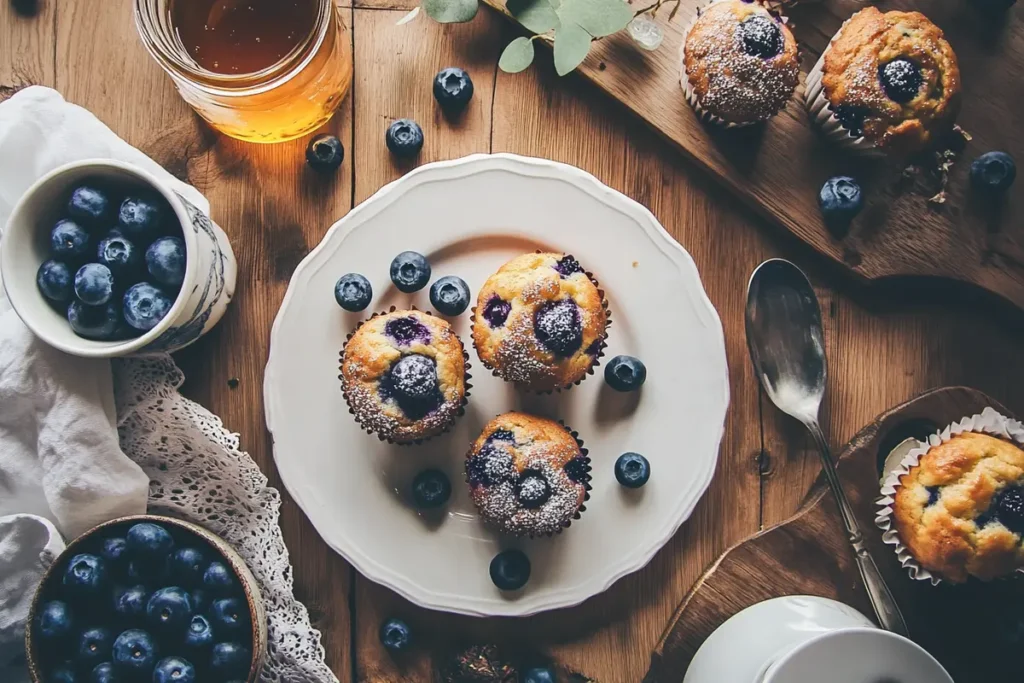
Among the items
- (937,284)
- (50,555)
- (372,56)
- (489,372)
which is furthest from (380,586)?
(937,284)

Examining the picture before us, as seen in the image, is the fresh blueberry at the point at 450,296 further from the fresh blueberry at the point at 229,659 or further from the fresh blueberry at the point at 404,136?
the fresh blueberry at the point at 229,659

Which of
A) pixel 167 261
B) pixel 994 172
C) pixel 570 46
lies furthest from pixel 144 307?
pixel 994 172

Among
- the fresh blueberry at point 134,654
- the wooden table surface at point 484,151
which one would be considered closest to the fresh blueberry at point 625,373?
the wooden table surface at point 484,151

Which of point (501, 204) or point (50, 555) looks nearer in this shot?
point (50, 555)

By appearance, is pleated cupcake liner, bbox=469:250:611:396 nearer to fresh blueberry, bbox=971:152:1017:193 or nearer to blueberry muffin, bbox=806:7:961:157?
blueberry muffin, bbox=806:7:961:157

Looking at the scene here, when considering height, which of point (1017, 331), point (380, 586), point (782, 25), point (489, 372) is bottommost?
point (380, 586)

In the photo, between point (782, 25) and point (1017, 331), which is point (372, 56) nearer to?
point (782, 25)

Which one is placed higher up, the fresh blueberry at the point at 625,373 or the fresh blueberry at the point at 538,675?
the fresh blueberry at the point at 625,373
